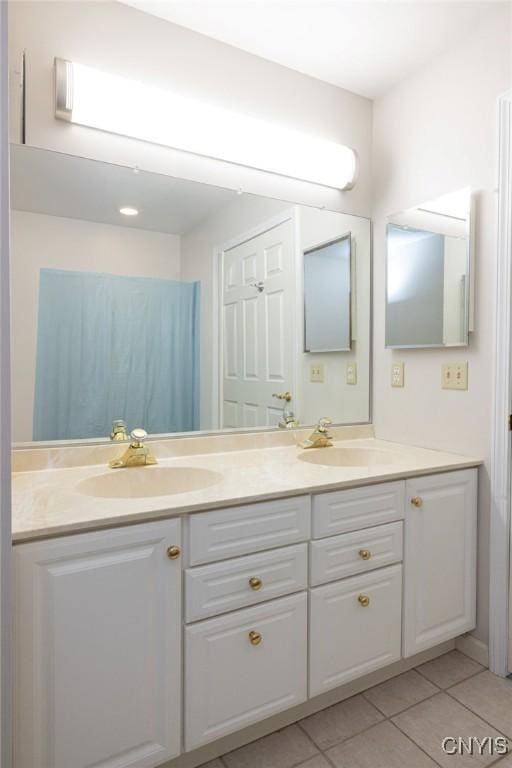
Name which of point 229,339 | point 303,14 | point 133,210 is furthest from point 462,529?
point 303,14

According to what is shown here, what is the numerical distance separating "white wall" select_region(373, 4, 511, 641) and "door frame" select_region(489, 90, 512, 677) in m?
0.03

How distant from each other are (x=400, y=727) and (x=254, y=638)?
60cm

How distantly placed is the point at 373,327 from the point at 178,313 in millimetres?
948

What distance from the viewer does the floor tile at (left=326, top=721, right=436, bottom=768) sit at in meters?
1.26

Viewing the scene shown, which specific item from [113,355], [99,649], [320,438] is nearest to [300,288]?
[320,438]

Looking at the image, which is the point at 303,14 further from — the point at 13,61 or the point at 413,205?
the point at 13,61

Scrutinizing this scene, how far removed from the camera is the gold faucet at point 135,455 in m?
1.51

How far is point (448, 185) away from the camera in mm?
1778

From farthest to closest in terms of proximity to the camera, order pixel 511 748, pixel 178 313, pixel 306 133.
→ pixel 306 133
pixel 178 313
pixel 511 748

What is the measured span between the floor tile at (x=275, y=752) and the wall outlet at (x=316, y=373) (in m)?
1.25

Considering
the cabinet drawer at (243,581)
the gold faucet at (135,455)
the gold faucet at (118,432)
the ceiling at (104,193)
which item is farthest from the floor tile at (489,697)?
the ceiling at (104,193)

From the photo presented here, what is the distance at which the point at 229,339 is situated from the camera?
1.81 metres

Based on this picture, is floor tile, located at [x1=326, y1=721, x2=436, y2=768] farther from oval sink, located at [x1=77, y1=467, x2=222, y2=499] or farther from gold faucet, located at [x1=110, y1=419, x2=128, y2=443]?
gold faucet, located at [x1=110, y1=419, x2=128, y2=443]

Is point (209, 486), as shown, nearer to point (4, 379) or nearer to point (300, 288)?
point (4, 379)
